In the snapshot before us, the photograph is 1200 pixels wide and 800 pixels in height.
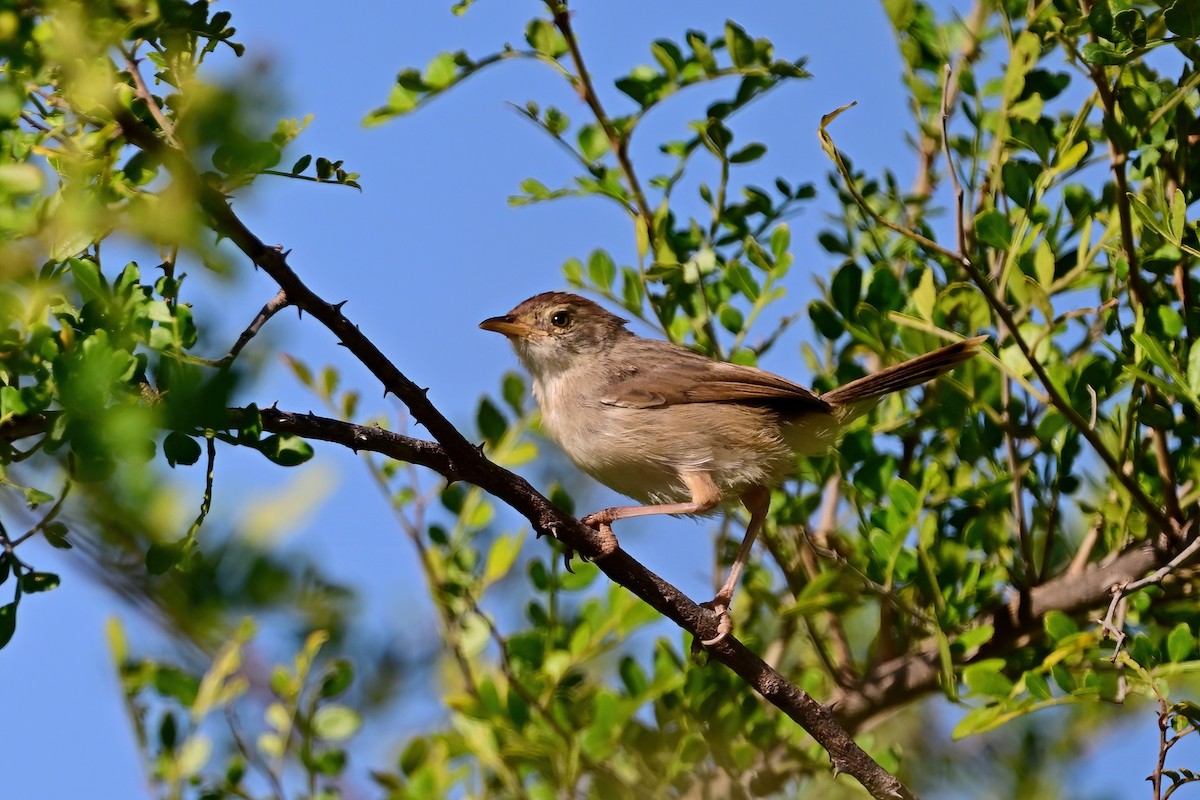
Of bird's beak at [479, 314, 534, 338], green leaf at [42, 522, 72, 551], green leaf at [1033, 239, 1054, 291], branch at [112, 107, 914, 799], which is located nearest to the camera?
branch at [112, 107, 914, 799]

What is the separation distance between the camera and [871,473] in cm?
352

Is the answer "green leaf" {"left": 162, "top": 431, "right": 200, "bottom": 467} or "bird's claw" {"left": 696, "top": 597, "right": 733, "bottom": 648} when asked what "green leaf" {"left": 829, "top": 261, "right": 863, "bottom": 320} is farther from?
"green leaf" {"left": 162, "top": 431, "right": 200, "bottom": 467}

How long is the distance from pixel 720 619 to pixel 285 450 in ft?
5.15

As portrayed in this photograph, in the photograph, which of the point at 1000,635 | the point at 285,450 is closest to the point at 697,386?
the point at 1000,635

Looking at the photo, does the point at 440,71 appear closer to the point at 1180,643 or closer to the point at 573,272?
the point at 573,272

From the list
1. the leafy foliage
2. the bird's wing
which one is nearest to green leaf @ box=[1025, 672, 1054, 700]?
the leafy foliage

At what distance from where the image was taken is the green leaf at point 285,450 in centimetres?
218

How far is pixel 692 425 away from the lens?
14.3ft

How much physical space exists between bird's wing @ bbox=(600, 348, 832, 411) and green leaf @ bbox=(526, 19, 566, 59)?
41.3 inches

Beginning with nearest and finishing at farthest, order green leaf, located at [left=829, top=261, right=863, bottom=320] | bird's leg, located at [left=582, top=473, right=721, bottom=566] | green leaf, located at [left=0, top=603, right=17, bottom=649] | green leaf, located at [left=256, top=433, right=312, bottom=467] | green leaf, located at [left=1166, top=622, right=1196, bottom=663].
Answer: green leaf, located at [left=0, top=603, right=17, bottom=649] → green leaf, located at [left=256, top=433, right=312, bottom=467] → green leaf, located at [left=1166, top=622, right=1196, bottom=663] → green leaf, located at [left=829, top=261, right=863, bottom=320] → bird's leg, located at [left=582, top=473, right=721, bottom=566]

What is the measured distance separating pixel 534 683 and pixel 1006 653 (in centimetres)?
133

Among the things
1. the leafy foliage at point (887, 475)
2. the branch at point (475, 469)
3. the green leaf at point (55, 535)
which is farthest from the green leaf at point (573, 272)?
the green leaf at point (55, 535)

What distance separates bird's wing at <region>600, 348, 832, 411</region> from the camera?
417 centimetres

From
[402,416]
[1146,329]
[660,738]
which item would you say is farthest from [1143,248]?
[402,416]
